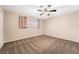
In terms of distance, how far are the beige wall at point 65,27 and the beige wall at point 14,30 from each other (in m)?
0.40

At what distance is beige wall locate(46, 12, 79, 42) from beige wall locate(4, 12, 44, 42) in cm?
40

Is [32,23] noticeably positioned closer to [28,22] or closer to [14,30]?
[28,22]

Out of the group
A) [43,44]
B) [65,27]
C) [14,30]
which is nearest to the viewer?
[14,30]

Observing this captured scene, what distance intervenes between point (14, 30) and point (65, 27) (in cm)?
203

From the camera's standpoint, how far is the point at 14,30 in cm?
341

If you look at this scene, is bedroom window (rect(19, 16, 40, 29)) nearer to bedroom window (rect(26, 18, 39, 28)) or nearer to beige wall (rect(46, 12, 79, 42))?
Result: bedroom window (rect(26, 18, 39, 28))

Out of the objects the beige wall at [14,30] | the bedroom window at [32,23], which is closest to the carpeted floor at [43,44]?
the beige wall at [14,30]

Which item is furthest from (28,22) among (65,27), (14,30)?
(65,27)

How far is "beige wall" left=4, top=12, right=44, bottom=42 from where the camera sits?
3.34 metres

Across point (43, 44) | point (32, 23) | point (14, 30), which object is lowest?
point (43, 44)

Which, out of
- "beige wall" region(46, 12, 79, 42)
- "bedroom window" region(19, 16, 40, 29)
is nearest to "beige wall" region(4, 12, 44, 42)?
"bedroom window" region(19, 16, 40, 29)

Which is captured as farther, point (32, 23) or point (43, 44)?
point (43, 44)

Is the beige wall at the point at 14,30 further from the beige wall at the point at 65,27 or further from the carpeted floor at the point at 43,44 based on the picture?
the beige wall at the point at 65,27

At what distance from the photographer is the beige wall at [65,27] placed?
3.60 metres
